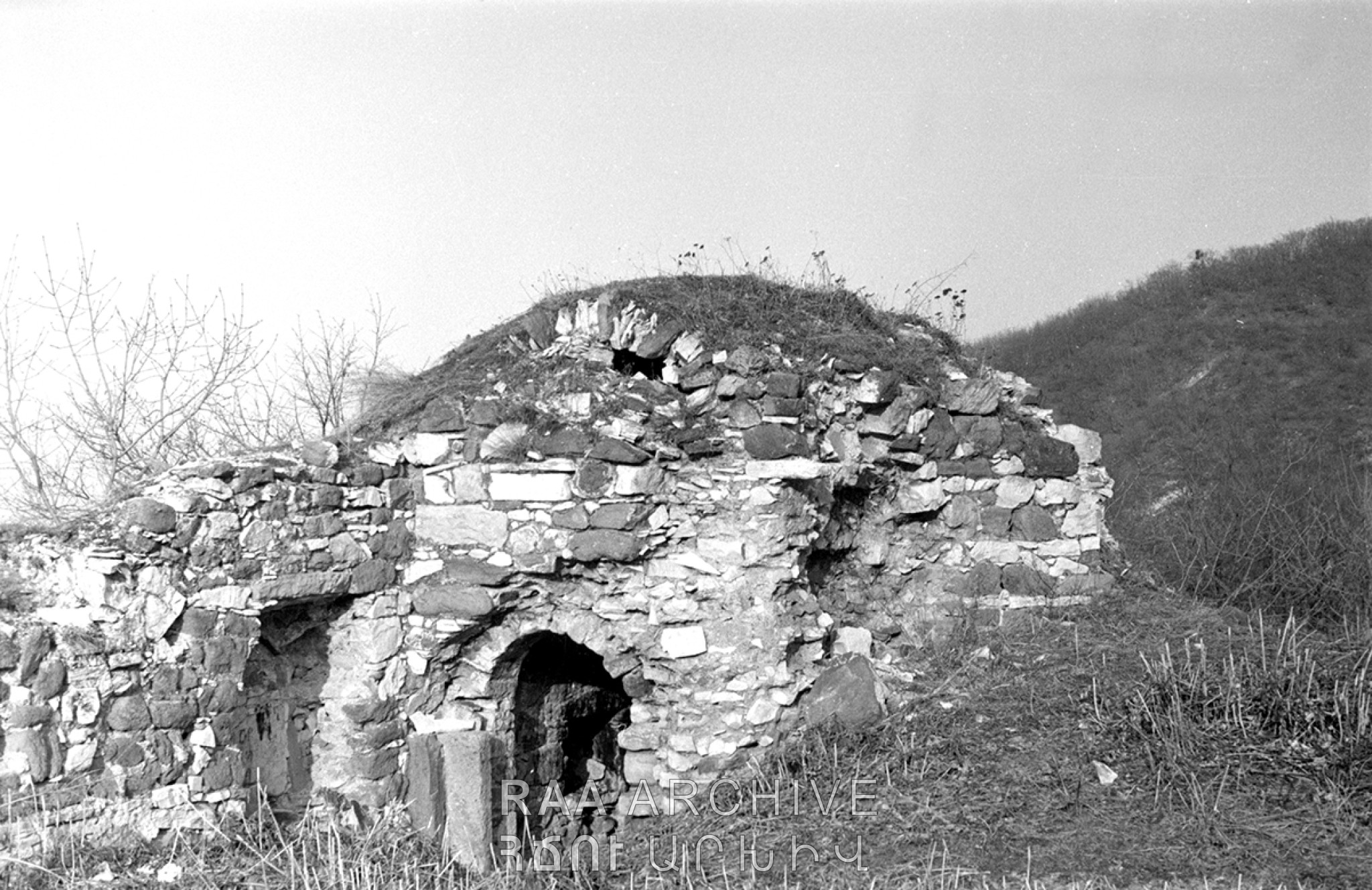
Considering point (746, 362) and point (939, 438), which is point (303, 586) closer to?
point (746, 362)

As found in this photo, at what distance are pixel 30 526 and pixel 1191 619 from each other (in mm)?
6653

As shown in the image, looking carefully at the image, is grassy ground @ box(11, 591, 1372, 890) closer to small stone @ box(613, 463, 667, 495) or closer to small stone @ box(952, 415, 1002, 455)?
small stone @ box(952, 415, 1002, 455)

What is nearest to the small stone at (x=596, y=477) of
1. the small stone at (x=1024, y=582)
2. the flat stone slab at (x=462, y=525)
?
the flat stone slab at (x=462, y=525)

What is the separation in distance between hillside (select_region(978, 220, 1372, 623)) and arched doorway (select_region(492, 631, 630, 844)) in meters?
4.31

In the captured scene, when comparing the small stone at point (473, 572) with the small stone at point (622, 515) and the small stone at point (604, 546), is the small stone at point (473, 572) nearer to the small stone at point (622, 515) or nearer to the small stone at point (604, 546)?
the small stone at point (604, 546)

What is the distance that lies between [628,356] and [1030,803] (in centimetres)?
349

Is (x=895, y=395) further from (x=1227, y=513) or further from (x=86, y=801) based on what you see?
(x=1227, y=513)

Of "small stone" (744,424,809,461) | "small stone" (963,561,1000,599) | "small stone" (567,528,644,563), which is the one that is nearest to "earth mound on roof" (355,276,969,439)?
"small stone" (744,424,809,461)

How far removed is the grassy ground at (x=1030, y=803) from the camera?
4172 mm

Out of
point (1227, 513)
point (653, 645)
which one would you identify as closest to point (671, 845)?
point (653, 645)

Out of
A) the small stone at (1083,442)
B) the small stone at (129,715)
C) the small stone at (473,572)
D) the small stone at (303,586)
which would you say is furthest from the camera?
the small stone at (1083,442)

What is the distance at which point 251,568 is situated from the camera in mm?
5141

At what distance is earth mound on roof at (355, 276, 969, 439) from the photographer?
5.86 metres

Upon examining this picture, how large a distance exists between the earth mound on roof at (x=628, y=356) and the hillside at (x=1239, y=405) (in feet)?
8.38
